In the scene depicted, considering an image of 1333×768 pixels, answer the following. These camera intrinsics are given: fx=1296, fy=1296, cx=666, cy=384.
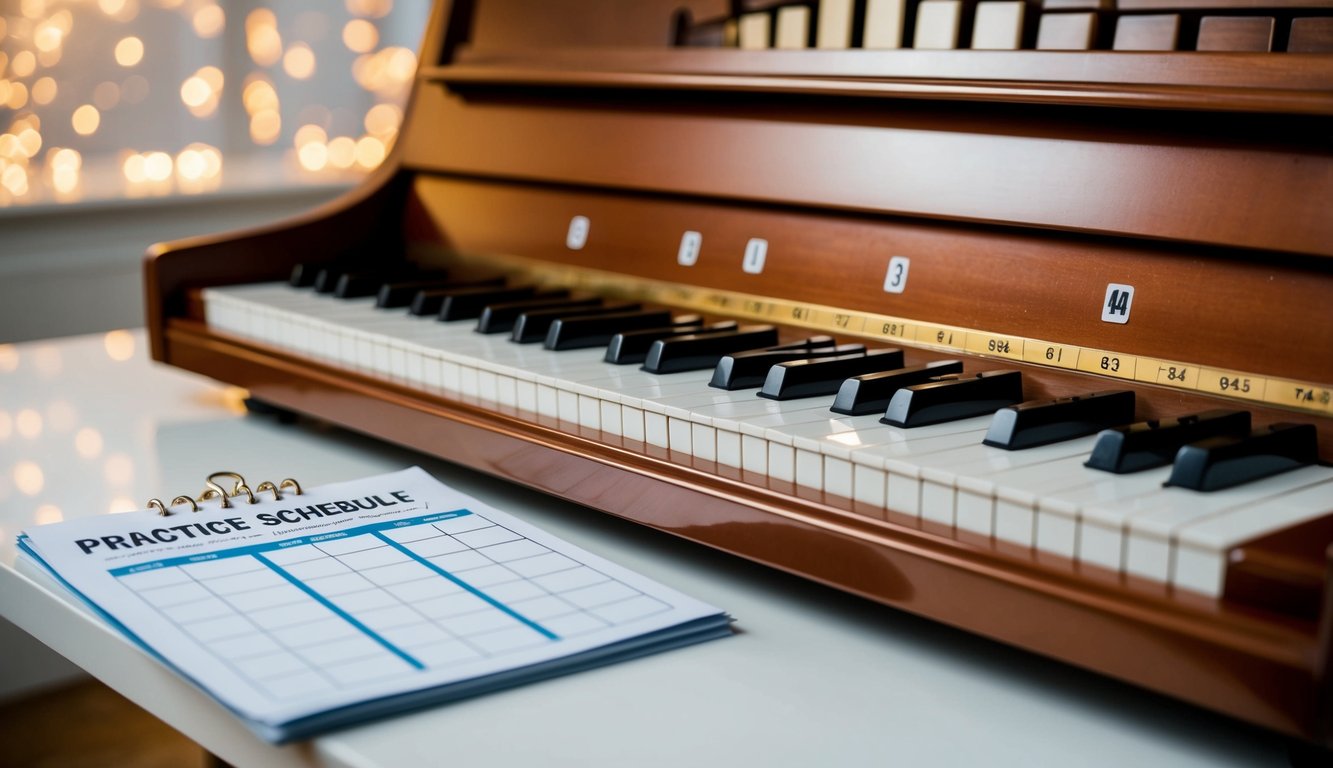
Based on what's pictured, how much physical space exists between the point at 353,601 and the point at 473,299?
2.07ft

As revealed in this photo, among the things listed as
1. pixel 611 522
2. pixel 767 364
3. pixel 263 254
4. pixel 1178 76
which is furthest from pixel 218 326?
pixel 1178 76

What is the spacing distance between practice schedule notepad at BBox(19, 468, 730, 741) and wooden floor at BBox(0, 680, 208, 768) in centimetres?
157

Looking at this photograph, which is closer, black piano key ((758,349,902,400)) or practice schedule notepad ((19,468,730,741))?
practice schedule notepad ((19,468,730,741))

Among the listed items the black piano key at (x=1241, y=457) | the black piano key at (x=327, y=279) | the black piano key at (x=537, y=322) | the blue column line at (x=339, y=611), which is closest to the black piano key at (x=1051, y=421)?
the black piano key at (x=1241, y=457)

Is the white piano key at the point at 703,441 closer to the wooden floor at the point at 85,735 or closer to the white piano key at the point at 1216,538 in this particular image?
the white piano key at the point at 1216,538

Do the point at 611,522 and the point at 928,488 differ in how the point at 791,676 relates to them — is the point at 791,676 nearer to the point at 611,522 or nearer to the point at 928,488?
the point at 928,488

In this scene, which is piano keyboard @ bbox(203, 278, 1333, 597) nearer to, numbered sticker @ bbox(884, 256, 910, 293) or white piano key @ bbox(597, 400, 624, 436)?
white piano key @ bbox(597, 400, 624, 436)

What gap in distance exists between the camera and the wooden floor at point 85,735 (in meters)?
2.50

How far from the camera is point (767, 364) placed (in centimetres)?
116

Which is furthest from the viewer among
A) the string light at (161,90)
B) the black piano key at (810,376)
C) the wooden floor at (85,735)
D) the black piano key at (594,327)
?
the string light at (161,90)

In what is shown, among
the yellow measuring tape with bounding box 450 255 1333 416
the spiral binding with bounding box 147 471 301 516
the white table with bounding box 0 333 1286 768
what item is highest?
the yellow measuring tape with bounding box 450 255 1333 416

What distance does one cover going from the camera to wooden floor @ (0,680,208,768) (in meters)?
2.50

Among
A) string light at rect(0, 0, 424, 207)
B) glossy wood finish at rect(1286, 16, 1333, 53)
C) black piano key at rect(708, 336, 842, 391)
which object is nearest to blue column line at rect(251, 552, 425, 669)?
black piano key at rect(708, 336, 842, 391)

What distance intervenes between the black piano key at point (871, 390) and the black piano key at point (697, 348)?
0.18 m
